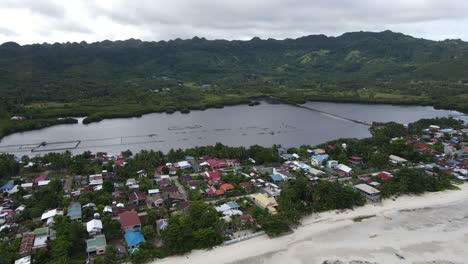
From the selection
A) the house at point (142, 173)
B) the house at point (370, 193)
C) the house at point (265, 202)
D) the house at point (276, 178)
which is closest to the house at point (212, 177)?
the house at point (265, 202)

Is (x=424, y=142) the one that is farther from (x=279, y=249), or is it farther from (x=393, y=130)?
(x=279, y=249)

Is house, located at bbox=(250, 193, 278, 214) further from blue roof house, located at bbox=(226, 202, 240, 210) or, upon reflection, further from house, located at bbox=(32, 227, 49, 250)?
house, located at bbox=(32, 227, 49, 250)

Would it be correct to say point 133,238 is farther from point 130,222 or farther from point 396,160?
point 396,160

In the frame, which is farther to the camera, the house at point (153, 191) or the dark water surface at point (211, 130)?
the dark water surface at point (211, 130)

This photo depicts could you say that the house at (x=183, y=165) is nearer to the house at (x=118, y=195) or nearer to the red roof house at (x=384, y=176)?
the house at (x=118, y=195)

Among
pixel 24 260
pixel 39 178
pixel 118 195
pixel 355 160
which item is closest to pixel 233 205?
pixel 118 195

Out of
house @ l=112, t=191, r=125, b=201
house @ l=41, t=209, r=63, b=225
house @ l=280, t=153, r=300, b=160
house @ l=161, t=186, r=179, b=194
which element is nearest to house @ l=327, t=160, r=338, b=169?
house @ l=280, t=153, r=300, b=160

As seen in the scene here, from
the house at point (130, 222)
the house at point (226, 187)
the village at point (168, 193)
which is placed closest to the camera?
the village at point (168, 193)
